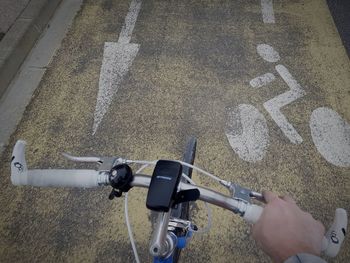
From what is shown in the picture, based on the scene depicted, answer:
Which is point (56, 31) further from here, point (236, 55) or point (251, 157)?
point (251, 157)

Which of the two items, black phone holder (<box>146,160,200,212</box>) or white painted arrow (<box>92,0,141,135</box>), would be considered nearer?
black phone holder (<box>146,160,200,212</box>)

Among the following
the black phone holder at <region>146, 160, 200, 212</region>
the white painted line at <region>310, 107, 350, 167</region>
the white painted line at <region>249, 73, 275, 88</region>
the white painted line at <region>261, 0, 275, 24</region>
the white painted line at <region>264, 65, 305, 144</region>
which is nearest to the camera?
the black phone holder at <region>146, 160, 200, 212</region>

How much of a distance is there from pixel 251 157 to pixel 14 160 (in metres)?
2.09

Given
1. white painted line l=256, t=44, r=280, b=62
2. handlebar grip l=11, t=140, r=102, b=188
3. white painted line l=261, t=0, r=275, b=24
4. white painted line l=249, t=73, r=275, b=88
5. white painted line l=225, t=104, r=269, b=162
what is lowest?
white painted line l=225, t=104, r=269, b=162

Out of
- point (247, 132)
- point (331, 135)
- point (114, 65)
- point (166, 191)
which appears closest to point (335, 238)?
point (166, 191)

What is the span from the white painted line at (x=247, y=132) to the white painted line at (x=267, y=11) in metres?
1.61

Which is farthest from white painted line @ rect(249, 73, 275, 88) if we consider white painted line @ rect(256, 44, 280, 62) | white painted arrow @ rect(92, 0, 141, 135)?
white painted arrow @ rect(92, 0, 141, 135)

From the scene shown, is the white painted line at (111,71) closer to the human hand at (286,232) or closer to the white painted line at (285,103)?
the white painted line at (285,103)

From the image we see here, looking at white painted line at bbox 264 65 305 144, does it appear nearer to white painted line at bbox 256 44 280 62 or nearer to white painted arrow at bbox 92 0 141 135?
white painted line at bbox 256 44 280 62

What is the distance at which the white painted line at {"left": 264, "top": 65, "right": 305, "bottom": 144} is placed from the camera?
3074 mm

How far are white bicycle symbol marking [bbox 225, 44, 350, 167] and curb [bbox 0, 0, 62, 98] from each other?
2524 mm

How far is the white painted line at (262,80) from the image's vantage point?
3.49m

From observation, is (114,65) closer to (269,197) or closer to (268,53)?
(268,53)

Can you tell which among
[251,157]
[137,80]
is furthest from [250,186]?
[137,80]
